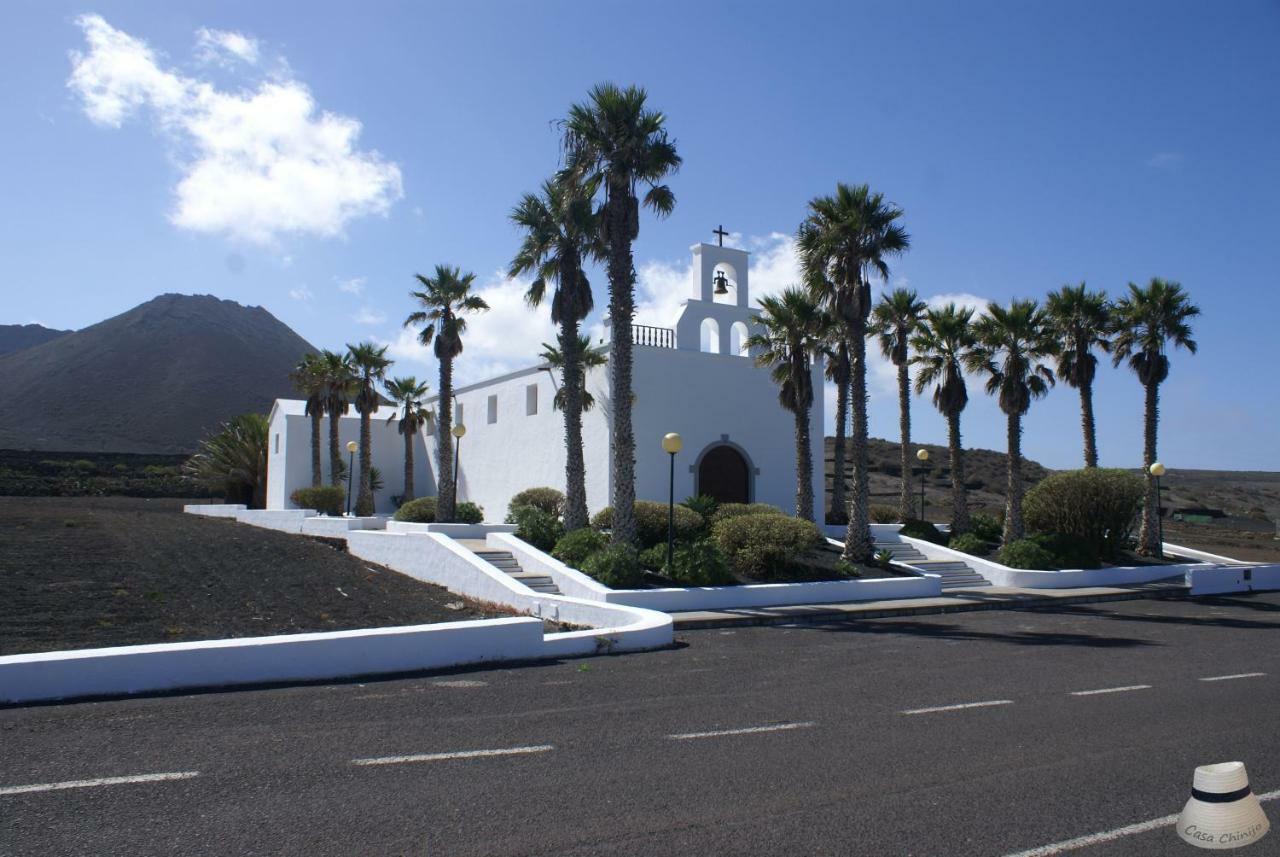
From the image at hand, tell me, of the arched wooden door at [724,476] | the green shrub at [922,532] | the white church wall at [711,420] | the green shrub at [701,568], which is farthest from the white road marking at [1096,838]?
the green shrub at [922,532]

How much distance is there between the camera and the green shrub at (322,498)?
33875mm

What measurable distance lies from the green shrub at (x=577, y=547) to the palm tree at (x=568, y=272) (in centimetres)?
119

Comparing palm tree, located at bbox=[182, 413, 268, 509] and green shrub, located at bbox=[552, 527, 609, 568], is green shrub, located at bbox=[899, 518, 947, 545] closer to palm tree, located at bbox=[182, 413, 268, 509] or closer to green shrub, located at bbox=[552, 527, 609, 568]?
green shrub, located at bbox=[552, 527, 609, 568]

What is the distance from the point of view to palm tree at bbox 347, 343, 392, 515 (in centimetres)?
3362

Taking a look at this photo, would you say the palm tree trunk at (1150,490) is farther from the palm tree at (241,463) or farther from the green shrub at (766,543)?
the palm tree at (241,463)

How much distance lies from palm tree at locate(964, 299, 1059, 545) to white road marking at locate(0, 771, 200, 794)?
2450cm

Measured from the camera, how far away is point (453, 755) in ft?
22.0

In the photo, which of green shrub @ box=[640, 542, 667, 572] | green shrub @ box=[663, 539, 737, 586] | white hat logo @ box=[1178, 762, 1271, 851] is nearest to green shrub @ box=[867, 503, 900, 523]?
green shrub @ box=[663, 539, 737, 586]

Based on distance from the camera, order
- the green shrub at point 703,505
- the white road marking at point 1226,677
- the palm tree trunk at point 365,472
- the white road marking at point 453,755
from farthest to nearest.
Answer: the palm tree trunk at point 365,472 → the green shrub at point 703,505 → the white road marking at point 1226,677 → the white road marking at point 453,755

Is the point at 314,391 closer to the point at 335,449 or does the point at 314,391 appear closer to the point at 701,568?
the point at 335,449

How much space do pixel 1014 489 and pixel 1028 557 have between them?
340cm

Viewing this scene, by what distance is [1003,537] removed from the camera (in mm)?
26531

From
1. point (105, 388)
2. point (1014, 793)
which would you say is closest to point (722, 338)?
point (1014, 793)

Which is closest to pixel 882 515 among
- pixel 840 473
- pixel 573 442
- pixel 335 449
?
pixel 840 473
